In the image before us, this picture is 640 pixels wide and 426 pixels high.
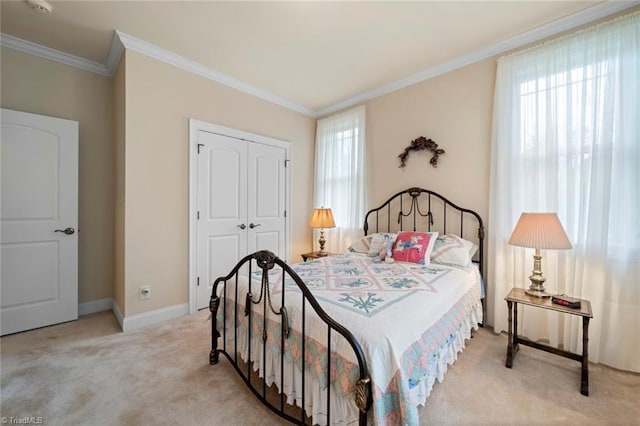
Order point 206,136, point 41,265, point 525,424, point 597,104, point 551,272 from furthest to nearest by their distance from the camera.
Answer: point 206,136 < point 41,265 < point 551,272 < point 597,104 < point 525,424

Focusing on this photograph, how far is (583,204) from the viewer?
6.95 ft

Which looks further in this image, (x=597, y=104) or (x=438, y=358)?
(x=597, y=104)

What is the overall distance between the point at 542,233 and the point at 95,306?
14.9 feet

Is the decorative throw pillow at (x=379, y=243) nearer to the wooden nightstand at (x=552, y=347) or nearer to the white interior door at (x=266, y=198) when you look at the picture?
the wooden nightstand at (x=552, y=347)

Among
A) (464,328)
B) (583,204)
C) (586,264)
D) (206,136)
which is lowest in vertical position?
(464,328)

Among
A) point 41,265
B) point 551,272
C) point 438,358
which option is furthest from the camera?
point 41,265

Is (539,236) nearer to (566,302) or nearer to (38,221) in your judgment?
(566,302)

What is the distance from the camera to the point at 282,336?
4.71 ft

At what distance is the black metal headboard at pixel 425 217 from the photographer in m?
2.79

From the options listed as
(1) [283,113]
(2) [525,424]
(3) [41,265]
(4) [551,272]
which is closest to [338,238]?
(1) [283,113]

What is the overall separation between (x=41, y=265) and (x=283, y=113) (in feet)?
11.1

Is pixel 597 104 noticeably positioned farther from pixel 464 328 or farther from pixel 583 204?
pixel 464 328

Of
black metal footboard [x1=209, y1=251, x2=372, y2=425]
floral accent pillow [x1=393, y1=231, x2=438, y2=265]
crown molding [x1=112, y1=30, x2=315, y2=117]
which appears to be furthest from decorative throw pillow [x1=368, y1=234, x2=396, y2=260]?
crown molding [x1=112, y1=30, x2=315, y2=117]

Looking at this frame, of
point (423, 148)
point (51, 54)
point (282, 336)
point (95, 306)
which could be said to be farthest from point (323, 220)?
point (51, 54)
